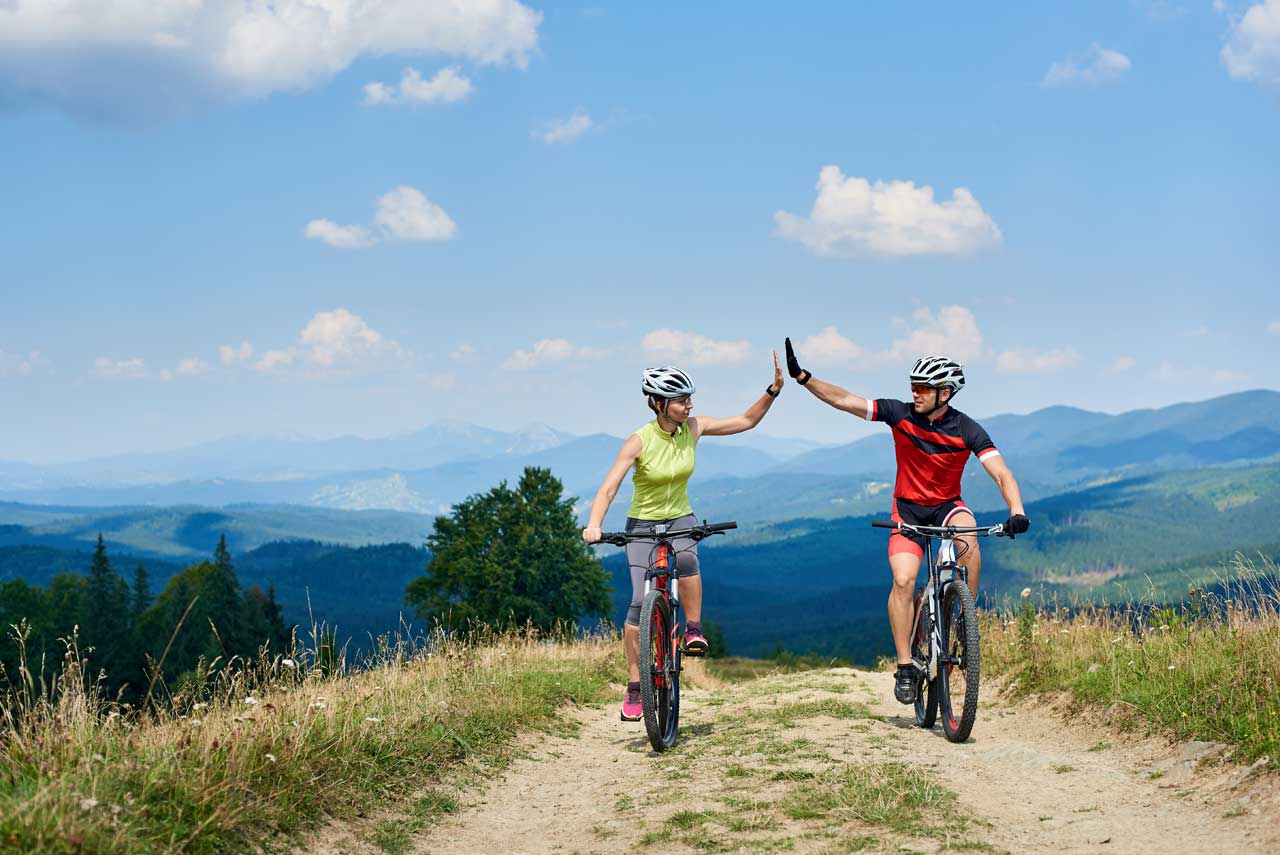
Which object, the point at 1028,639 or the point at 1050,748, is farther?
the point at 1028,639

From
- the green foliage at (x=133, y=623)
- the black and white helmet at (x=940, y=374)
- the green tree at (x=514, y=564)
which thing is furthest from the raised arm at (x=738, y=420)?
the green foliage at (x=133, y=623)

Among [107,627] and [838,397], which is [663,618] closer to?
[838,397]

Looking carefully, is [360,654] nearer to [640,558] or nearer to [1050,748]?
[640,558]

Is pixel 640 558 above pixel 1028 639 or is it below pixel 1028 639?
above

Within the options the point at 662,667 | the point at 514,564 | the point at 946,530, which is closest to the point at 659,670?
the point at 662,667

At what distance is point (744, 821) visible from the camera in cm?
587

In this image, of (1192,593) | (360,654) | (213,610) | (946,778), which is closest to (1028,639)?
(1192,593)

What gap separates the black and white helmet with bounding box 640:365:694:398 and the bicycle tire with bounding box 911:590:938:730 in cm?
279

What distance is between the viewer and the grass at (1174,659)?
7043 mm

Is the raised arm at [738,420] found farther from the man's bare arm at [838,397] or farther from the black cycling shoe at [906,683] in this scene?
the black cycling shoe at [906,683]

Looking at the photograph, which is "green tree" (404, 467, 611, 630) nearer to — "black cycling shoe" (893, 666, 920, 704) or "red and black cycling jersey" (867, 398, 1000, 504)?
"black cycling shoe" (893, 666, 920, 704)

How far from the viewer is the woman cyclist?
8539 mm

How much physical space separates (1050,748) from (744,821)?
3.58 m

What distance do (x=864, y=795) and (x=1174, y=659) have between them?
3954 millimetres
